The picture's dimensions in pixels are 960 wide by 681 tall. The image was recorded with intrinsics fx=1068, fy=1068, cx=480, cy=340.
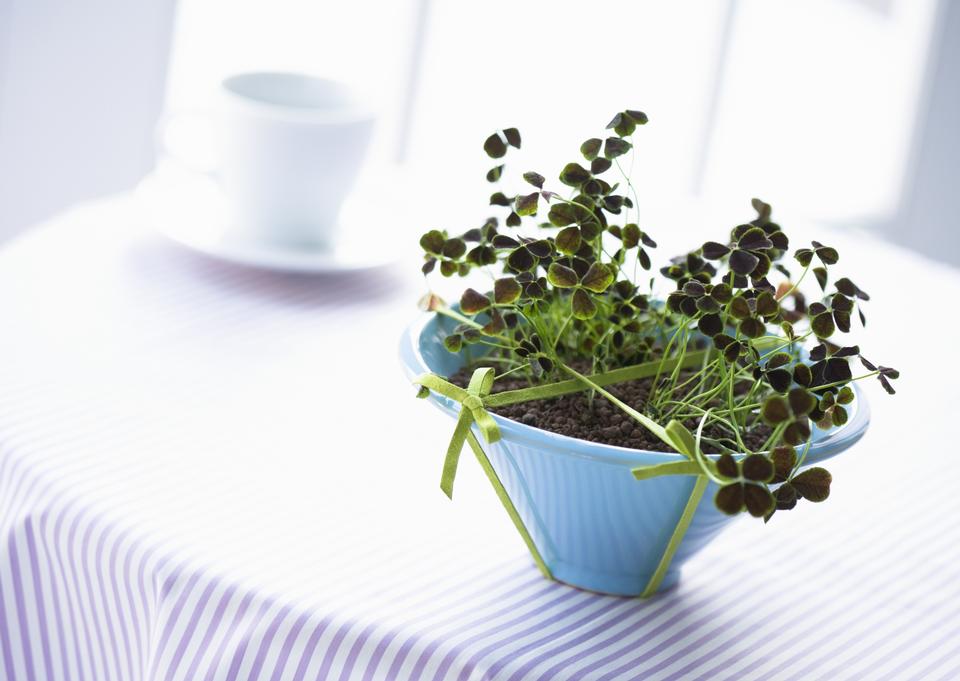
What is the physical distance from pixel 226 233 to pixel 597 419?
0.52 m

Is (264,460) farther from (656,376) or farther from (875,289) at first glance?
(875,289)

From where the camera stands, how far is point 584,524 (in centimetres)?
53

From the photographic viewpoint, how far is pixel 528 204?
53cm

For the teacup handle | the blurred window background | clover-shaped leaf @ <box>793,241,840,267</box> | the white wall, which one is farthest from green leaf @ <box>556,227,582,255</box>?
the white wall

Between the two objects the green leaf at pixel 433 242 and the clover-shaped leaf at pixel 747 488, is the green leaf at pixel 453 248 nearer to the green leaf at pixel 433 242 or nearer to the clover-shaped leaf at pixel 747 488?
the green leaf at pixel 433 242

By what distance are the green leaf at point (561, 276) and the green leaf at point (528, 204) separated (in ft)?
0.12

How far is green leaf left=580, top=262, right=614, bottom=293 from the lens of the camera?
1.66 feet

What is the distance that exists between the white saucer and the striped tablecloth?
0.28 ft

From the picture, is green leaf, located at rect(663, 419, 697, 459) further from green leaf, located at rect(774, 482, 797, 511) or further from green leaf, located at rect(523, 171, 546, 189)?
green leaf, located at rect(523, 171, 546, 189)

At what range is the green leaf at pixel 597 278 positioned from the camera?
0.50m

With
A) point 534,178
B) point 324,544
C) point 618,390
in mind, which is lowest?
point 324,544

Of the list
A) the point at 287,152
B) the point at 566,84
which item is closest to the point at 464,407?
the point at 287,152

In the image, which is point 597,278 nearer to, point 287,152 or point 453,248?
point 453,248

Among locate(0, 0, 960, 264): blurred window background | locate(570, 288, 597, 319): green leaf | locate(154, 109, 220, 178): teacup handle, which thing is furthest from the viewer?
locate(0, 0, 960, 264): blurred window background
